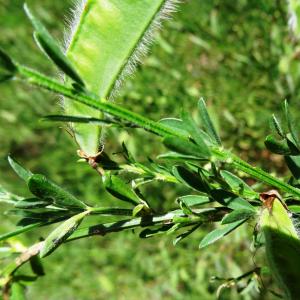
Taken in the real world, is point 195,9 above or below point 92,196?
above

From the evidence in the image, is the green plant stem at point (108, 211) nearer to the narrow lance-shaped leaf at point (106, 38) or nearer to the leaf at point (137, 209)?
the leaf at point (137, 209)

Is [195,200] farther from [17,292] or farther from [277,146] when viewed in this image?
[17,292]

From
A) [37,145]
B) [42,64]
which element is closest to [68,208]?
[42,64]

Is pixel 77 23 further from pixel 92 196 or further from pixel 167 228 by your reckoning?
pixel 92 196

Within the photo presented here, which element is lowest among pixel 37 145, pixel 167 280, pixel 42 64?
pixel 37 145

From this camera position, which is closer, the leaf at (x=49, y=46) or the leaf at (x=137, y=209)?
the leaf at (x=49, y=46)

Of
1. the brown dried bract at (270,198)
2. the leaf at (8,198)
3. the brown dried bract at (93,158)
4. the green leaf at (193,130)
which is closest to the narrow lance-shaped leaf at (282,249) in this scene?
the brown dried bract at (270,198)
